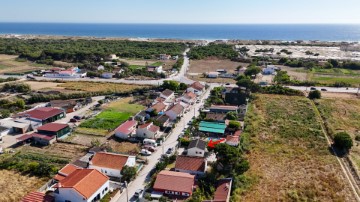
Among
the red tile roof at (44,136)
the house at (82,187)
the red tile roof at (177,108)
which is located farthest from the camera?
the red tile roof at (177,108)

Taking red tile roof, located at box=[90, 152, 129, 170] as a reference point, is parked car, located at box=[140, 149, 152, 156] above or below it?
below

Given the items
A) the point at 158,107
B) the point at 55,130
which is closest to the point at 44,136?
the point at 55,130

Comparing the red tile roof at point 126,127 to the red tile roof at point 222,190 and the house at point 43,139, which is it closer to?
the house at point 43,139

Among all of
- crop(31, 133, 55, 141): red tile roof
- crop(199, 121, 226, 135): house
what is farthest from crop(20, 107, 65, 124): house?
crop(199, 121, 226, 135): house

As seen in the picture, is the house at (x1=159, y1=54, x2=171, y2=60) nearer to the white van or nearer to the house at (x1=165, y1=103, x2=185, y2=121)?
the house at (x1=165, y1=103, x2=185, y2=121)

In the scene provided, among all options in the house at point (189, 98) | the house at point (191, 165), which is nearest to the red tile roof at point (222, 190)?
the house at point (191, 165)

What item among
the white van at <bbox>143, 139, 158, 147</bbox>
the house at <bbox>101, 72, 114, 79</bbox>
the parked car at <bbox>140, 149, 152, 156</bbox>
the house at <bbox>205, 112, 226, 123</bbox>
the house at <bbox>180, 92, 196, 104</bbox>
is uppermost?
the house at <bbox>101, 72, 114, 79</bbox>

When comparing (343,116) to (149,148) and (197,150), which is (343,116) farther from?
(149,148)
